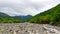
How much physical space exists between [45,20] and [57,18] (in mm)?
32150

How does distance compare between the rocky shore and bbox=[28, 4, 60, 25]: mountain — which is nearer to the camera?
the rocky shore

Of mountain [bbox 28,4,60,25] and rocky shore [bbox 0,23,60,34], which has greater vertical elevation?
mountain [bbox 28,4,60,25]

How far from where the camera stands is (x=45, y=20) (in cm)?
10738

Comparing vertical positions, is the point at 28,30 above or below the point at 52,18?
below

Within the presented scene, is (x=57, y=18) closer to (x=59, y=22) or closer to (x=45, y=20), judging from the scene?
(x=59, y=22)

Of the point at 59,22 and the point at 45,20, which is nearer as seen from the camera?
the point at 59,22

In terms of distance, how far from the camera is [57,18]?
7531 cm


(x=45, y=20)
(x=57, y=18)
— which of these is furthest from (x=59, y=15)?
(x=45, y=20)

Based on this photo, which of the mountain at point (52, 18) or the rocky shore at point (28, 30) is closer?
the rocky shore at point (28, 30)

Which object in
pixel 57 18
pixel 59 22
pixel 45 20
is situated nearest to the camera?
pixel 59 22

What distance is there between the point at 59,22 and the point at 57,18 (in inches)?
220

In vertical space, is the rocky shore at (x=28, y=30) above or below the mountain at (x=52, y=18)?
below

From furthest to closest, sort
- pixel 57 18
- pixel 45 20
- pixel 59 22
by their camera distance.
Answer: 1. pixel 45 20
2. pixel 57 18
3. pixel 59 22

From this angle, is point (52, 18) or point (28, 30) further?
point (52, 18)
